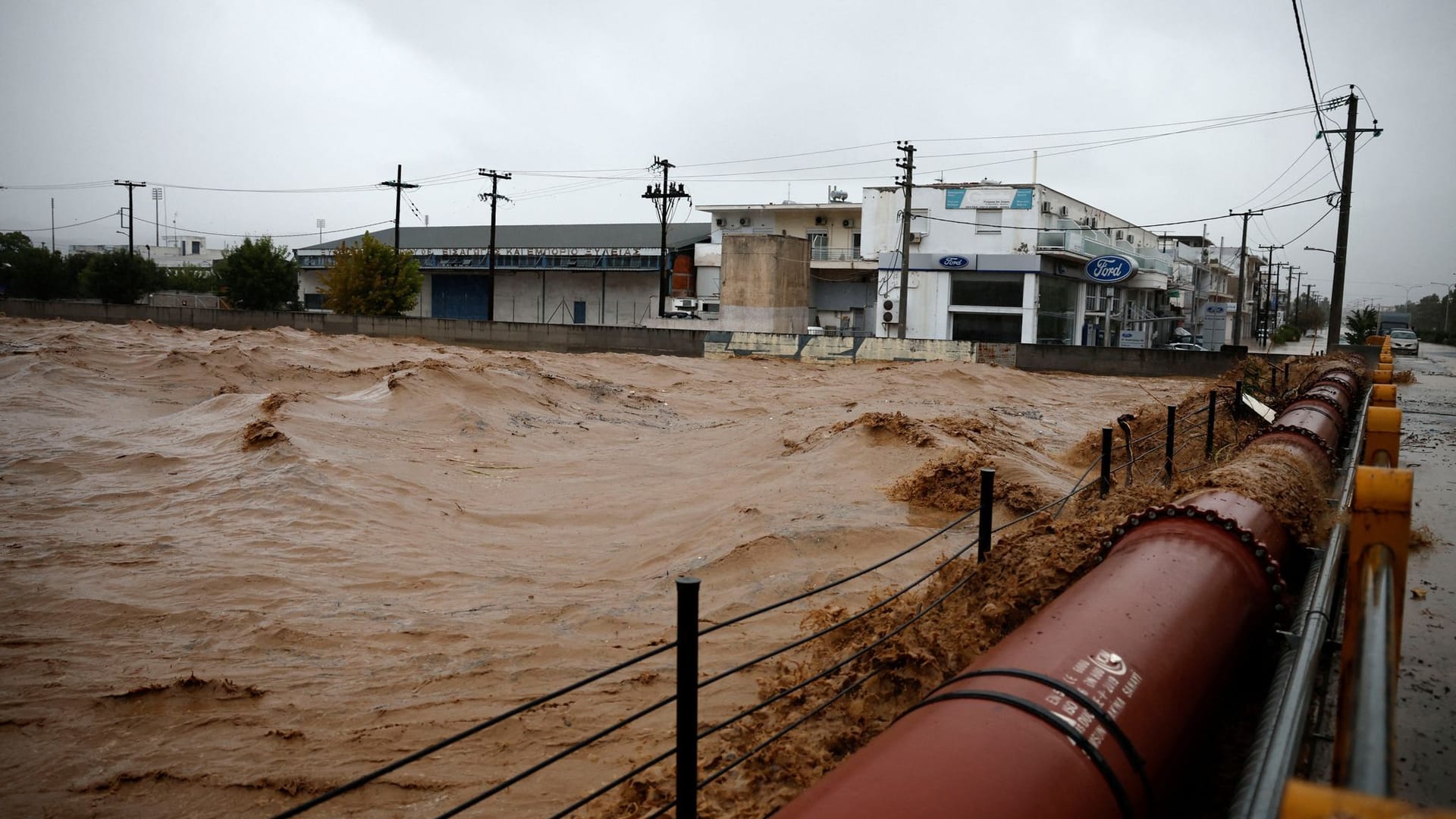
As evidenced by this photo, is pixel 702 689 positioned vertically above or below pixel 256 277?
below

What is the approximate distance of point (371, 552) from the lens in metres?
10.0

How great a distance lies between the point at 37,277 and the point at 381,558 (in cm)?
7257

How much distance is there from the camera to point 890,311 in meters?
50.2

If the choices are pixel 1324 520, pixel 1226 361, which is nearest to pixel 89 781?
pixel 1324 520

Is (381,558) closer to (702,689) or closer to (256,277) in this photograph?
(702,689)

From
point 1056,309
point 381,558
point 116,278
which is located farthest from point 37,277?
point 381,558

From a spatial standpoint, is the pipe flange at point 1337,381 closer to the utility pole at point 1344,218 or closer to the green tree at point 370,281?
the utility pole at point 1344,218

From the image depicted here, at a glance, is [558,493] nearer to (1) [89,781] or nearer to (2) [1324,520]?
(1) [89,781]

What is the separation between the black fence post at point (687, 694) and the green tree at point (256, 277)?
→ 6147cm

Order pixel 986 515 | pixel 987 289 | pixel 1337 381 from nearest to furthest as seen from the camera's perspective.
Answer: pixel 986 515
pixel 1337 381
pixel 987 289

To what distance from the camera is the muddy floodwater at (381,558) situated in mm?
5781

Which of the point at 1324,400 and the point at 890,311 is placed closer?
the point at 1324,400

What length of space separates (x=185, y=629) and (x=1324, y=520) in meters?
8.36

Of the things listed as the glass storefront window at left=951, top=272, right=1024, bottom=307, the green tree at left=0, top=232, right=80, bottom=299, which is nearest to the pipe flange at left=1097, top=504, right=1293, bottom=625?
the glass storefront window at left=951, top=272, right=1024, bottom=307
